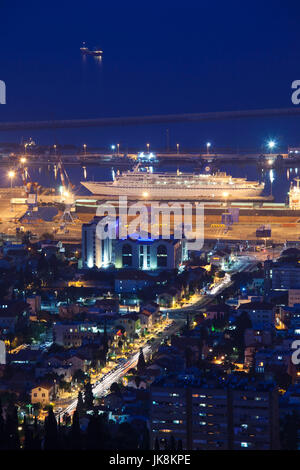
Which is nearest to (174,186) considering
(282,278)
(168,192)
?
(168,192)

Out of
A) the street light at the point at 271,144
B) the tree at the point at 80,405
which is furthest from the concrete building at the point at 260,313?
the street light at the point at 271,144

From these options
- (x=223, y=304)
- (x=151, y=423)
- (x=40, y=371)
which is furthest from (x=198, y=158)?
(x=151, y=423)

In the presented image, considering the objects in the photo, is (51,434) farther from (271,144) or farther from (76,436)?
(271,144)

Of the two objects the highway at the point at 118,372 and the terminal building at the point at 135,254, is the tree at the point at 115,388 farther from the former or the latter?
the terminal building at the point at 135,254

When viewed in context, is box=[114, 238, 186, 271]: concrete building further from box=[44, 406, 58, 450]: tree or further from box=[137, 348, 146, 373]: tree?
box=[44, 406, 58, 450]: tree

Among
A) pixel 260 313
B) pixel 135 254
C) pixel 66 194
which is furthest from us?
pixel 66 194

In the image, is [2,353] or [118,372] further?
[2,353]
